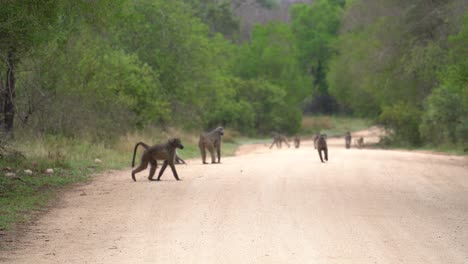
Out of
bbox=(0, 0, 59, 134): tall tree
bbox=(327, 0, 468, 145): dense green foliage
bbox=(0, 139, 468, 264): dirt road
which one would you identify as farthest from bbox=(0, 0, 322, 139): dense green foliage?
bbox=(327, 0, 468, 145): dense green foliage

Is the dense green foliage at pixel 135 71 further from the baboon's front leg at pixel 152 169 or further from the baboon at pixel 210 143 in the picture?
the baboon at pixel 210 143

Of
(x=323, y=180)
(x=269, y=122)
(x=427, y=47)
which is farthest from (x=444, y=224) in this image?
(x=269, y=122)

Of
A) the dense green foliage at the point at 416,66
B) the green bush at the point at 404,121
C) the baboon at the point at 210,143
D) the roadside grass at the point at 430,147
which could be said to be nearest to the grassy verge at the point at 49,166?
the baboon at the point at 210,143

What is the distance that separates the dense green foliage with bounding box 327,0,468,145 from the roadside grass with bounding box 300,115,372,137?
771 inches

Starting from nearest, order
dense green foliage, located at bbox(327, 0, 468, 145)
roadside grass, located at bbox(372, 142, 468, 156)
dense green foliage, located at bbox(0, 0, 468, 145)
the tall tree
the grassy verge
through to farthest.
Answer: the grassy verge
the tall tree
dense green foliage, located at bbox(0, 0, 468, 145)
dense green foliage, located at bbox(327, 0, 468, 145)
roadside grass, located at bbox(372, 142, 468, 156)

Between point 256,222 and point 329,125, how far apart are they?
63.4m

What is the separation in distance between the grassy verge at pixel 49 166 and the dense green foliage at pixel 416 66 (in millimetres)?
10805

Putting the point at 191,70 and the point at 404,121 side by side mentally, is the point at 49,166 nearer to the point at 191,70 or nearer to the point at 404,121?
the point at 191,70

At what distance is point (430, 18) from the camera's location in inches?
1346

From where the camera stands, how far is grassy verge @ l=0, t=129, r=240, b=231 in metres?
13.7

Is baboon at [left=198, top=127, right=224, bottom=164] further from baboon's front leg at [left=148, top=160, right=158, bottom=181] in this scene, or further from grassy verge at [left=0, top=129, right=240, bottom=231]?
baboon's front leg at [left=148, top=160, right=158, bottom=181]

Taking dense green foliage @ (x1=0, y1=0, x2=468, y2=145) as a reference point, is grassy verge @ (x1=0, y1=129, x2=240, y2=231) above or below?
below

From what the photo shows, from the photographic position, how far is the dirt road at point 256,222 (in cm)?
908

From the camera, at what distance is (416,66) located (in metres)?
34.5
